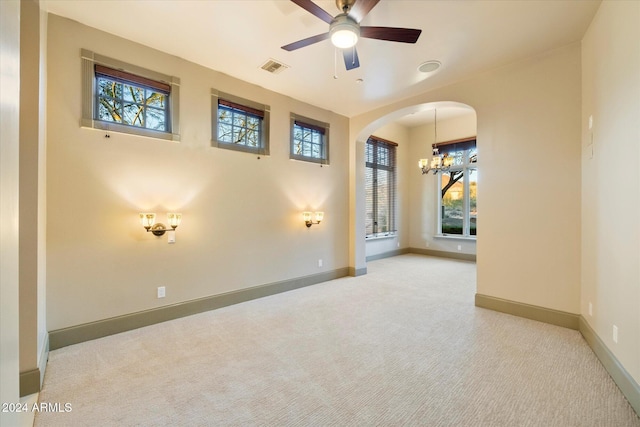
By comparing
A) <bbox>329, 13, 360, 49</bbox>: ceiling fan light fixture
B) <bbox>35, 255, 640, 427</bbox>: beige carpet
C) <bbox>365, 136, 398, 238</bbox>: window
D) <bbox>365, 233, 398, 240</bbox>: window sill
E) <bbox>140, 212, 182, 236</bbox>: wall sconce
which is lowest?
<bbox>35, 255, 640, 427</bbox>: beige carpet

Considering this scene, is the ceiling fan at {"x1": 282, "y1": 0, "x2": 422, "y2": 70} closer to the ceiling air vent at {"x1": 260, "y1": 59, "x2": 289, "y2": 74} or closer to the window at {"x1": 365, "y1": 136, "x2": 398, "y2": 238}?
the ceiling air vent at {"x1": 260, "y1": 59, "x2": 289, "y2": 74}

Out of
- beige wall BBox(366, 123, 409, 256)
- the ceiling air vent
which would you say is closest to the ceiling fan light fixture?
the ceiling air vent

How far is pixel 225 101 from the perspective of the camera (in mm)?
3973

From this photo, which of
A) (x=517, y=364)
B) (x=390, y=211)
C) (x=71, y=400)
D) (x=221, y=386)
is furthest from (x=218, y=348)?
(x=390, y=211)

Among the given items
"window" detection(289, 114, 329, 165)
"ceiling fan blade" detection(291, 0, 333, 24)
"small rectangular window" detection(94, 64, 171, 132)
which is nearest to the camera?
"ceiling fan blade" detection(291, 0, 333, 24)

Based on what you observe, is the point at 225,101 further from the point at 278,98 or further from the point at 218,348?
the point at 218,348

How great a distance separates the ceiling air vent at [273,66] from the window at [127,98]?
3.76 ft

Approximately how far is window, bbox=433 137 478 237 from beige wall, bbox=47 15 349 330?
4.49 m

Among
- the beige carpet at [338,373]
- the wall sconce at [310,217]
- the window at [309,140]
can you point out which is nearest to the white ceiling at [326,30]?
the window at [309,140]

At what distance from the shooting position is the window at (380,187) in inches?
290

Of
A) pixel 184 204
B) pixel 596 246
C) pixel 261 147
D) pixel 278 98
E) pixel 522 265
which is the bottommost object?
pixel 522 265

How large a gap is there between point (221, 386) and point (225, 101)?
3.52 metres

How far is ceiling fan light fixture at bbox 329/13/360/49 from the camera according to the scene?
2.35 metres

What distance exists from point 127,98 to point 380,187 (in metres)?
5.94
